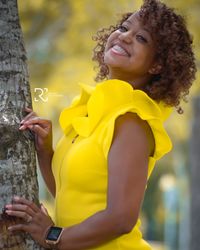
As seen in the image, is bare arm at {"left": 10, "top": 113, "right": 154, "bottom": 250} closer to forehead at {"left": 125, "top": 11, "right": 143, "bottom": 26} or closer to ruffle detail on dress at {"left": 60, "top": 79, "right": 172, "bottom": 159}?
ruffle detail on dress at {"left": 60, "top": 79, "right": 172, "bottom": 159}

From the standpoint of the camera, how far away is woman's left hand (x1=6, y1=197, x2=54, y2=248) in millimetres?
4047

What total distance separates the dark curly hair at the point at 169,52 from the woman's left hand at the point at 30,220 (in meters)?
0.67

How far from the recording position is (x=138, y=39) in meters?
4.30

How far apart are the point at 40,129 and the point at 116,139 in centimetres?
43

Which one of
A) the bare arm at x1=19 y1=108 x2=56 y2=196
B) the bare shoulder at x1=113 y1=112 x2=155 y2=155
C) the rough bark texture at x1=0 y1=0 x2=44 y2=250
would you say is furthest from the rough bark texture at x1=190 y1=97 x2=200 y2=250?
the bare shoulder at x1=113 y1=112 x2=155 y2=155

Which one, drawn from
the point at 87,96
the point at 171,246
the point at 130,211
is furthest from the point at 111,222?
the point at 171,246

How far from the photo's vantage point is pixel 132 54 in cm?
429

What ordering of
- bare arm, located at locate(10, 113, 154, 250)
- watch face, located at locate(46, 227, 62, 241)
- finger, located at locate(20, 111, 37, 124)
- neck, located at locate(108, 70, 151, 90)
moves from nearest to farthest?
bare arm, located at locate(10, 113, 154, 250) → watch face, located at locate(46, 227, 62, 241) → finger, located at locate(20, 111, 37, 124) → neck, located at locate(108, 70, 151, 90)

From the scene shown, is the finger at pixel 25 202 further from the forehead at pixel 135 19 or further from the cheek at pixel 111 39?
the forehead at pixel 135 19

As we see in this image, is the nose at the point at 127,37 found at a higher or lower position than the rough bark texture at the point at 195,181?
higher

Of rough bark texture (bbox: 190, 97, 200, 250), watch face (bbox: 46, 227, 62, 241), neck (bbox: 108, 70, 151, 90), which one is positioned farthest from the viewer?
rough bark texture (bbox: 190, 97, 200, 250)

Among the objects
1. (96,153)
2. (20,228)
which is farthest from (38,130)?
(20,228)

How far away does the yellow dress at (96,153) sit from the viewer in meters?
4.07

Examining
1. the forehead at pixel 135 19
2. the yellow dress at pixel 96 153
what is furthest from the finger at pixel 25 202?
the forehead at pixel 135 19
